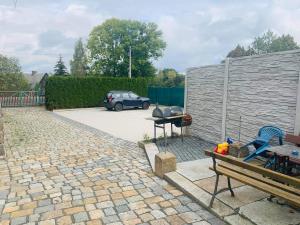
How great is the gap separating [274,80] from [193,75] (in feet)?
10.8

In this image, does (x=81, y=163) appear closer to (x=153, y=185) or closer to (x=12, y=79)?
(x=153, y=185)

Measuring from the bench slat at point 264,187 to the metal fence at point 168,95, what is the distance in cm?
1802

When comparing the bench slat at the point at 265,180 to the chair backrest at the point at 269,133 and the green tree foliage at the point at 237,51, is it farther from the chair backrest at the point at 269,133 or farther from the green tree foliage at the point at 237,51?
the green tree foliage at the point at 237,51

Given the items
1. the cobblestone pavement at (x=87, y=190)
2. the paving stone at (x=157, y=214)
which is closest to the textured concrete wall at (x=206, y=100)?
the cobblestone pavement at (x=87, y=190)

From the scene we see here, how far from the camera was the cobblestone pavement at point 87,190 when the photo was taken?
150 inches

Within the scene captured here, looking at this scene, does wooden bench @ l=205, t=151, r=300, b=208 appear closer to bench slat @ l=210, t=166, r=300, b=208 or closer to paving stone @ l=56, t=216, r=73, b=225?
bench slat @ l=210, t=166, r=300, b=208

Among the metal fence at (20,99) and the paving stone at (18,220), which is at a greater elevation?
the metal fence at (20,99)

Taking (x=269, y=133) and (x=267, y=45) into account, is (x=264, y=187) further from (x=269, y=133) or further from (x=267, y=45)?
(x=267, y=45)

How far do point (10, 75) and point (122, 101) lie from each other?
2999 centimetres

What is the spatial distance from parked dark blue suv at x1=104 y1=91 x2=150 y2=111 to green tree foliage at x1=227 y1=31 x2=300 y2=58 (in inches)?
1442

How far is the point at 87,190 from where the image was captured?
4.71 meters

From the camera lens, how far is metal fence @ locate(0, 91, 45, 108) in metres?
21.4

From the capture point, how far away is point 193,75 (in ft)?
28.8

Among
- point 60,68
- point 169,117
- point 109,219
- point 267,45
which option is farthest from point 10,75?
point 267,45
